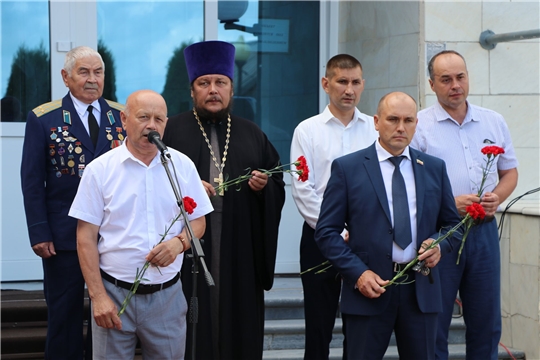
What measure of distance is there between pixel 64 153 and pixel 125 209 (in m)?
1.05

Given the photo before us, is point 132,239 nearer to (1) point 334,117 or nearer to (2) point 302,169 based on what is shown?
(2) point 302,169

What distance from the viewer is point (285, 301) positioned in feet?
19.3

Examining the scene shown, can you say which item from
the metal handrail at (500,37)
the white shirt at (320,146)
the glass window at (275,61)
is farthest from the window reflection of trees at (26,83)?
the metal handrail at (500,37)

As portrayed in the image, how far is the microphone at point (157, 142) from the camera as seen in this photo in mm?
3309

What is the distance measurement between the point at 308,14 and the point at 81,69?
296 centimetres

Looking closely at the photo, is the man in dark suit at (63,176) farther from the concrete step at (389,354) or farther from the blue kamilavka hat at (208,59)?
the concrete step at (389,354)

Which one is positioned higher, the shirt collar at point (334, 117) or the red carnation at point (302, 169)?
the shirt collar at point (334, 117)

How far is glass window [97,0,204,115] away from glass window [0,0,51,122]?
1.49ft

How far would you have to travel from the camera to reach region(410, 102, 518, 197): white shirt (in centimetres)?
454

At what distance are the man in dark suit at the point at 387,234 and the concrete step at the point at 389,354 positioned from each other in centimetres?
158

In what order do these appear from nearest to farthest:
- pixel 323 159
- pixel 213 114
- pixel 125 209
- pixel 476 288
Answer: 1. pixel 125 209
2. pixel 476 288
3. pixel 213 114
4. pixel 323 159

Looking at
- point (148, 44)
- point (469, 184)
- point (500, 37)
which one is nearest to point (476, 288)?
point (469, 184)

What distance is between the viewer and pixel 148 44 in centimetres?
664

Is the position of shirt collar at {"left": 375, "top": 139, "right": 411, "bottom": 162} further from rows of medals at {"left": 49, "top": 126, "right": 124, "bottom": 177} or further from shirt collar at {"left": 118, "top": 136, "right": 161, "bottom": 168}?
rows of medals at {"left": 49, "top": 126, "right": 124, "bottom": 177}
